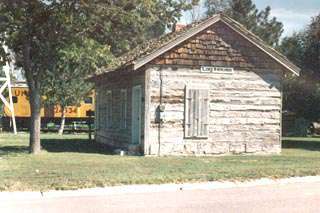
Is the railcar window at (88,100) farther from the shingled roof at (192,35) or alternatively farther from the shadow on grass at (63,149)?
the shingled roof at (192,35)

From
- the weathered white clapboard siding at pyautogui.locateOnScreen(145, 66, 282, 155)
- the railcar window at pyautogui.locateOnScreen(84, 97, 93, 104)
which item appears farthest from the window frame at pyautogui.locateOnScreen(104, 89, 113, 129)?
the railcar window at pyautogui.locateOnScreen(84, 97, 93, 104)

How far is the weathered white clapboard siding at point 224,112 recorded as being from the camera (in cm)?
2086

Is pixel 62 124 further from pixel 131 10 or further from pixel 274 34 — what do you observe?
pixel 274 34

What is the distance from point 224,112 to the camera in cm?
2169

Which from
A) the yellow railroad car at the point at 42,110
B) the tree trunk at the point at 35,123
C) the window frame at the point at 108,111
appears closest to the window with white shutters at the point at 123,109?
the window frame at the point at 108,111

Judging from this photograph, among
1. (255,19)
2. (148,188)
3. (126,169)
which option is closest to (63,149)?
(126,169)

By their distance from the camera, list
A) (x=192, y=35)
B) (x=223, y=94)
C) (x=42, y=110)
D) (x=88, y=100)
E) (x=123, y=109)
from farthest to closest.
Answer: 1. (x=88, y=100)
2. (x=42, y=110)
3. (x=123, y=109)
4. (x=223, y=94)
5. (x=192, y=35)

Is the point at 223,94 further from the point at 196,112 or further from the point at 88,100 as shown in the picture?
the point at 88,100

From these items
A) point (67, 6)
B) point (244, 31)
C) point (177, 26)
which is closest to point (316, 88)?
point (177, 26)

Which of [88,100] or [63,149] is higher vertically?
[88,100]

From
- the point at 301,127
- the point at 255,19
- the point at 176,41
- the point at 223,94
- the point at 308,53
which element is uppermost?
the point at 255,19

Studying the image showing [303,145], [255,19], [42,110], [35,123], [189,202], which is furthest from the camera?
[255,19]

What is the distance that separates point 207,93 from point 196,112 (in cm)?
74

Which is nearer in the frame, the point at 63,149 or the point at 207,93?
the point at 207,93
